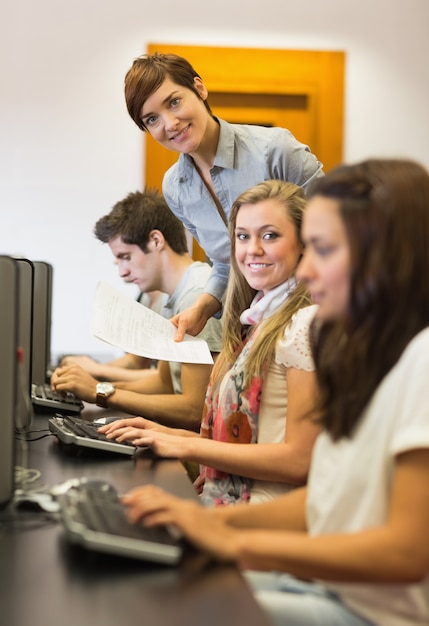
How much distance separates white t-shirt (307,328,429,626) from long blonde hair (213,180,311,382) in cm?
65

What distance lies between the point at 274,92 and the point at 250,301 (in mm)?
2772

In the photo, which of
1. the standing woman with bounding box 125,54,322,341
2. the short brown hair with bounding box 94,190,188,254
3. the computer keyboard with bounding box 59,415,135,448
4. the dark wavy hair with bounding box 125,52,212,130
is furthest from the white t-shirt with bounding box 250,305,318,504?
the short brown hair with bounding box 94,190,188,254

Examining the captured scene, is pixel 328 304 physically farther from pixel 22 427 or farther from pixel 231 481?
pixel 22 427

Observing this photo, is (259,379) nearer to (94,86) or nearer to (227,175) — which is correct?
(227,175)

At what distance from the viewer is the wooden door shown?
176 inches


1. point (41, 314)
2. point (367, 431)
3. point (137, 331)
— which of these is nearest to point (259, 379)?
point (137, 331)

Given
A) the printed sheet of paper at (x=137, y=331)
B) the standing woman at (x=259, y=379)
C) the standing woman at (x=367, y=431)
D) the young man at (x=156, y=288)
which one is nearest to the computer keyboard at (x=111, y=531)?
the standing woman at (x=367, y=431)

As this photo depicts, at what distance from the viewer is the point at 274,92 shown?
452 cm

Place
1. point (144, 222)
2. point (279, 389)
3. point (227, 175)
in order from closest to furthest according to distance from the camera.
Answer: point (279, 389) → point (227, 175) → point (144, 222)

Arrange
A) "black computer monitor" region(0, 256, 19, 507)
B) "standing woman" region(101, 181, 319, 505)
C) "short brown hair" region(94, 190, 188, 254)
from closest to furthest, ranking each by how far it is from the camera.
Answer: "black computer monitor" region(0, 256, 19, 507) < "standing woman" region(101, 181, 319, 505) < "short brown hair" region(94, 190, 188, 254)

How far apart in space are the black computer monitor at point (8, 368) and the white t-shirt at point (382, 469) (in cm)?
47

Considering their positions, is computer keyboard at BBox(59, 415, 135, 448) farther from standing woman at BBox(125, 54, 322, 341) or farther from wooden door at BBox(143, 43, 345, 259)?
wooden door at BBox(143, 43, 345, 259)

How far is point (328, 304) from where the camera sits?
39.8 inches

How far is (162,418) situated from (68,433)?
66cm
